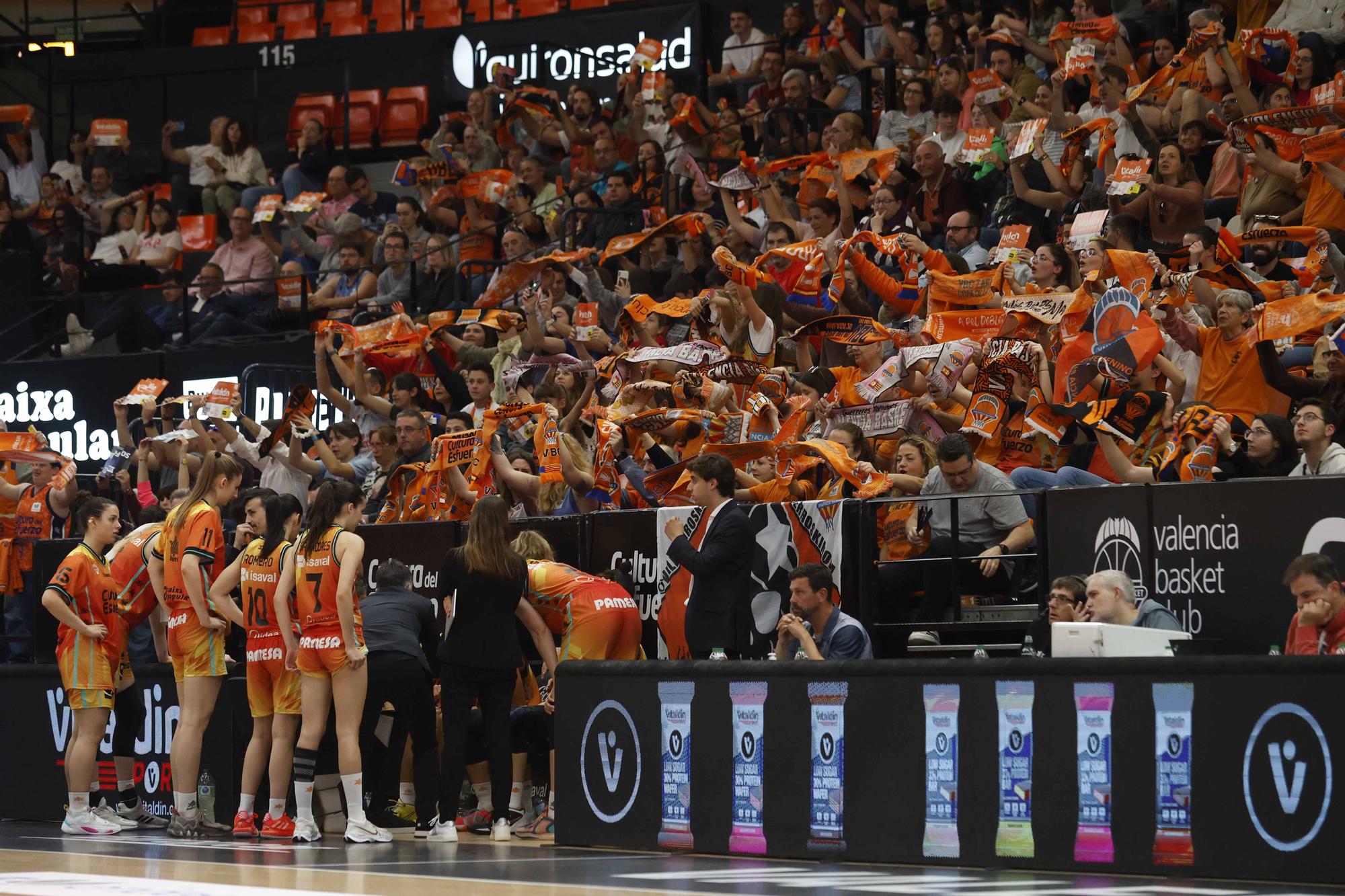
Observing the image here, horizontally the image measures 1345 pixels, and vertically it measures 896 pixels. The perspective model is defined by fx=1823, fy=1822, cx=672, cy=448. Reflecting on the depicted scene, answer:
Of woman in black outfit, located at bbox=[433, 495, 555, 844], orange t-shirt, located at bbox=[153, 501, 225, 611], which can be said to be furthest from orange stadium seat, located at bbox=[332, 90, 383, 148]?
woman in black outfit, located at bbox=[433, 495, 555, 844]

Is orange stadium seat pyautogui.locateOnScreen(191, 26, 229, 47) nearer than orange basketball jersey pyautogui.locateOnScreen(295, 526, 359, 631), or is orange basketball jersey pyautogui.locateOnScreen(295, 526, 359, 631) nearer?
orange basketball jersey pyautogui.locateOnScreen(295, 526, 359, 631)

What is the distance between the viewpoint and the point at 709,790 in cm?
859

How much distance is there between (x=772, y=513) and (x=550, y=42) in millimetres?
12343

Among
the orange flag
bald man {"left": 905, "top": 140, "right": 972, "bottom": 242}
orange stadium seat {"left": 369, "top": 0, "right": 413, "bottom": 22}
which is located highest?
orange stadium seat {"left": 369, "top": 0, "right": 413, "bottom": 22}

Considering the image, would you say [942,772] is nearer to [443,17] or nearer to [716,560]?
[716,560]

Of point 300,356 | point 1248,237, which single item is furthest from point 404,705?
point 300,356

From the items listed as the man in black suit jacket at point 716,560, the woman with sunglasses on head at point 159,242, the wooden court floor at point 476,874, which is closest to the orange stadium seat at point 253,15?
the woman with sunglasses on head at point 159,242

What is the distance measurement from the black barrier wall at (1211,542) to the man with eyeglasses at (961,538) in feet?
1.72

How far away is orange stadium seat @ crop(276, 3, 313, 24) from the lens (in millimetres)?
23156

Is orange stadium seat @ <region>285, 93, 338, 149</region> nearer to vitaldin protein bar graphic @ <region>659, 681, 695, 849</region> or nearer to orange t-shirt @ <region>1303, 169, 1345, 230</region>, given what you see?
orange t-shirt @ <region>1303, 169, 1345, 230</region>

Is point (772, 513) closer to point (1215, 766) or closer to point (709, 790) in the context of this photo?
point (709, 790)

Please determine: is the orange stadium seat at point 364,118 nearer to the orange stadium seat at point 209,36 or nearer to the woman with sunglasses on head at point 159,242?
the woman with sunglasses on head at point 159,242

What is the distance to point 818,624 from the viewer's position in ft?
29.2

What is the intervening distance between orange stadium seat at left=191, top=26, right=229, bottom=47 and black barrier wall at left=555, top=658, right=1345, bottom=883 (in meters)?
16.4
